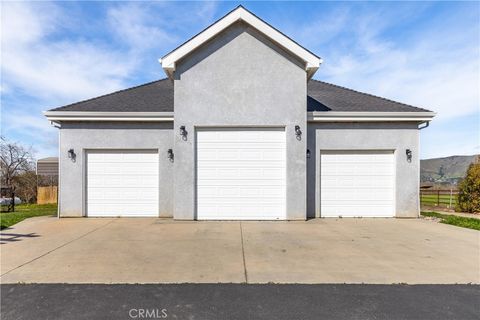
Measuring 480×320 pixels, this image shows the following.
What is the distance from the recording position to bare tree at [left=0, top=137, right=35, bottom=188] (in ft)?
61.5

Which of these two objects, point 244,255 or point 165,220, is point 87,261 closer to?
point 244,255

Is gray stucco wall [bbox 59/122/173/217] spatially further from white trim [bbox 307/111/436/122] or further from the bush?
the bush

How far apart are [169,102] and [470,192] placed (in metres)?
13.0

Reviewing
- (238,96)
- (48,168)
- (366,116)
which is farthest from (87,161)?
(366,116)

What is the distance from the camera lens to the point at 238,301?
10.5 ft

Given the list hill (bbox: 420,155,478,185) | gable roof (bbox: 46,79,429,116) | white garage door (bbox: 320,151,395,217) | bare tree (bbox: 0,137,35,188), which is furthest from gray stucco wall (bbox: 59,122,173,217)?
hill (bbox: 420,155,478,185)

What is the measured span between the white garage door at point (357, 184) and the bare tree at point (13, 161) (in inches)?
844

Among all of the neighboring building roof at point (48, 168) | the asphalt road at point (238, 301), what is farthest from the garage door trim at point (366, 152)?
the neighboring building roof at point (48, 168)

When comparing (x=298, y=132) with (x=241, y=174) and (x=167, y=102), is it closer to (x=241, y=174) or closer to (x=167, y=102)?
(x=241, y=174)

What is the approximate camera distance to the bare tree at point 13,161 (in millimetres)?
18736

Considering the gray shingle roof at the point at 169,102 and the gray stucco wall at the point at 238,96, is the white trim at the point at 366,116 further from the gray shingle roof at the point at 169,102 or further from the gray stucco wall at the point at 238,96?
the gray stucco wall at the point at 238,96

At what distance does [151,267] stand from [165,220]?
4252mm

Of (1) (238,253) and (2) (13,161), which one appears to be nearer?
(1) (238,253)

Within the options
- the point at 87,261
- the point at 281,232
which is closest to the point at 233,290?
the point at 87,261
